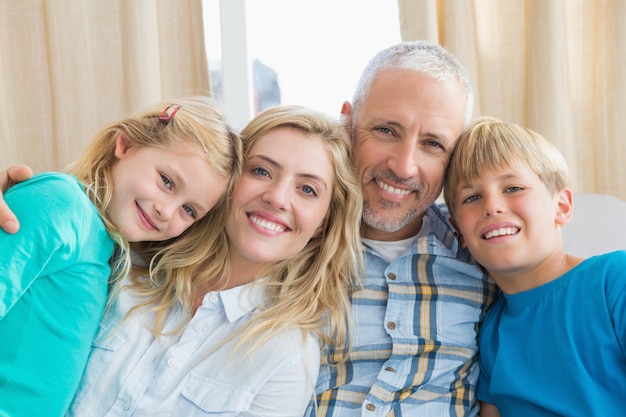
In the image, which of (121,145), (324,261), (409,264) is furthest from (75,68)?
(409,264)

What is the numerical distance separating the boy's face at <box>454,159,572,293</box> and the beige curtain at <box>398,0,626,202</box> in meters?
0.83

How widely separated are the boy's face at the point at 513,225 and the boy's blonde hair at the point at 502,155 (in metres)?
0.02

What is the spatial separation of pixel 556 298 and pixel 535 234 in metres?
0.15

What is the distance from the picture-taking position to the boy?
1.44 m

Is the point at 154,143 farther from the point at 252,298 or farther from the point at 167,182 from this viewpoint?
the point at 252,298

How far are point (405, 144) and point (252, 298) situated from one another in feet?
1.77

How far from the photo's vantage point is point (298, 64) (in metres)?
2.83

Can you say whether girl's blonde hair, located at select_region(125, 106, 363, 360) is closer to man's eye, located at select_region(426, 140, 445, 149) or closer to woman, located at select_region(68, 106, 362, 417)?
woman, located at select_region(68, 106, 362, 417)

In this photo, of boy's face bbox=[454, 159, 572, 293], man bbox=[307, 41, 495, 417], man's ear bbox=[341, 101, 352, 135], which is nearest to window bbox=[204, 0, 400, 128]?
man's ear bbox=[341, 101, 352, 135]

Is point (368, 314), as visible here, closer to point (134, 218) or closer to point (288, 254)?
point (288, 254)

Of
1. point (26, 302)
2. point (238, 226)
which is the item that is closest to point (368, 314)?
point (238, 226)

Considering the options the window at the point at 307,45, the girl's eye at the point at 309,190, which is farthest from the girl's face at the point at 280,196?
the window at the point at 307,45

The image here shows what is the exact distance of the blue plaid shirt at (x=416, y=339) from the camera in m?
1.60

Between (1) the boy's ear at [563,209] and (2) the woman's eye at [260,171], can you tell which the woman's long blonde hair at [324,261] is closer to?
(2) the woman's eye at [260,171]
